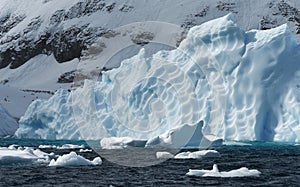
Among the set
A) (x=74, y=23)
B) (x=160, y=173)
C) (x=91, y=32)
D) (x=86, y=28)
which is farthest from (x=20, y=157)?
(x=74, y=23)

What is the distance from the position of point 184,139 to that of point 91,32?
3604 inches

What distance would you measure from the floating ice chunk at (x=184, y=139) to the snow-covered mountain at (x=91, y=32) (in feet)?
189

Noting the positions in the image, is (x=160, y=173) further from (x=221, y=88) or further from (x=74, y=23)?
(x=74, y=23)

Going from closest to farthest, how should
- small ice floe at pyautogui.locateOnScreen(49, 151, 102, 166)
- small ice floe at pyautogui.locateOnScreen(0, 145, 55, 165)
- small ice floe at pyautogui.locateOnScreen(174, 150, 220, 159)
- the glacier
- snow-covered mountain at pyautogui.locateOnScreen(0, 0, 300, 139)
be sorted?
small ice floe at pyautogui.locateOnScreen(49, 151, 102, 166) < small ice floe at pyautogui.locateOnScreen(0, 145, 55, 165) < small ice floe at pyautogui.locateOnScreen(174, 150, 220, 159) < the glacier < snow-covered mountain at pyautogui.locateOnScreen(0, 0, 300, 139)

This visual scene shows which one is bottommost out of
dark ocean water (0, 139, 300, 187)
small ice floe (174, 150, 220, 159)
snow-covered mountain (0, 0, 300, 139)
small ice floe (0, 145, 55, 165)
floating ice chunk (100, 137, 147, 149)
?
dark ocean water (0, 139, 300, 187)

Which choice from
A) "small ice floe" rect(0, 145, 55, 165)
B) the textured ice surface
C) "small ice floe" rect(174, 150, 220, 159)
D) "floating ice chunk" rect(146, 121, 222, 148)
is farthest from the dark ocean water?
the textured ice surface

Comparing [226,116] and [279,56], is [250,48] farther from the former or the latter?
[226,116]

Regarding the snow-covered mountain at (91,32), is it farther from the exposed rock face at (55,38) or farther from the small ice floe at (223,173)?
the small ice floe at (223,173)

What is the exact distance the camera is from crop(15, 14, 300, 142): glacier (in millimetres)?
36844

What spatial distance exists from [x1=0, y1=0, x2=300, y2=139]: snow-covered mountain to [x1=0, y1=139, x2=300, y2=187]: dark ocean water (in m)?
65.8

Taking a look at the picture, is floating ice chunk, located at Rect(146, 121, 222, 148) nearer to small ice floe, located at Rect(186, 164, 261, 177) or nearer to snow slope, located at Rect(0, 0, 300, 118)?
small ice floe, located at Rect(186, 164, 261, 177)

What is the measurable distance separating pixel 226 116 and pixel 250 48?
496 centimetres

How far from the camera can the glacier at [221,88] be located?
1451 inches

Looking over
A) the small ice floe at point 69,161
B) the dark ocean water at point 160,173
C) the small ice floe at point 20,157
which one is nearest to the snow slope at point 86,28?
the small ice floe at point 20,157
